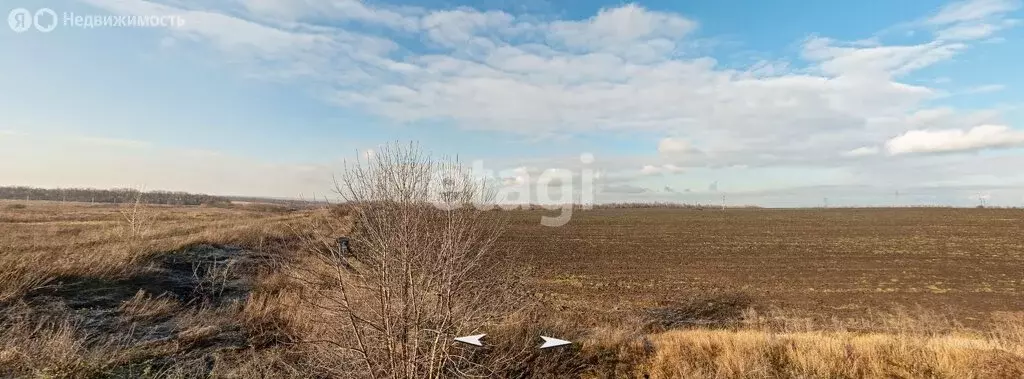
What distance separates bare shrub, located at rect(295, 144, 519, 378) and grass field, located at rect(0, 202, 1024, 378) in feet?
1.11

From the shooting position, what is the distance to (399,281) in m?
7.36

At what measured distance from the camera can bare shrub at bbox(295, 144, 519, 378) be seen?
289 inches

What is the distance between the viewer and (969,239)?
42219 millimetres

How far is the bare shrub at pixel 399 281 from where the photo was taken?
7.35 meters

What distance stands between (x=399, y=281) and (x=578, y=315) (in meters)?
11.4

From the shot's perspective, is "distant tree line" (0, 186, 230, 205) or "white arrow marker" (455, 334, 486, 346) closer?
"white arrow marker" (455, 334, 486, 346)

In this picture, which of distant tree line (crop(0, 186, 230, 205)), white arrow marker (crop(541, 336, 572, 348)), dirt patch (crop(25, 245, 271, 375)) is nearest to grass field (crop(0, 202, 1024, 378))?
dirt patch (crop(25, 245, 271, 375))

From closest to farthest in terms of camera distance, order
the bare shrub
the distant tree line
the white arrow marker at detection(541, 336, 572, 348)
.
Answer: the bare shrub → the white arrow marker at detection(541, 336, 572, 348) → the distant tree line

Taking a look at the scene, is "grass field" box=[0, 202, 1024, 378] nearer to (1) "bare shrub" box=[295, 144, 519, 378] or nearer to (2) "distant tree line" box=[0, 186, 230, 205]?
(1) "bare shrub" box=[295, 144, 519, 378]

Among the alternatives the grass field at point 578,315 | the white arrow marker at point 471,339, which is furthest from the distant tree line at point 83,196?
the white arrow marker at point 471,339

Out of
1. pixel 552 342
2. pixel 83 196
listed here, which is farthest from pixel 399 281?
pixel 83 196

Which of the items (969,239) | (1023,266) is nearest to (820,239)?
(969,239)

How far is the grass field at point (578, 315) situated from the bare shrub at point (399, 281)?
1.11ft

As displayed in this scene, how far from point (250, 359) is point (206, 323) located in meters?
2.45
